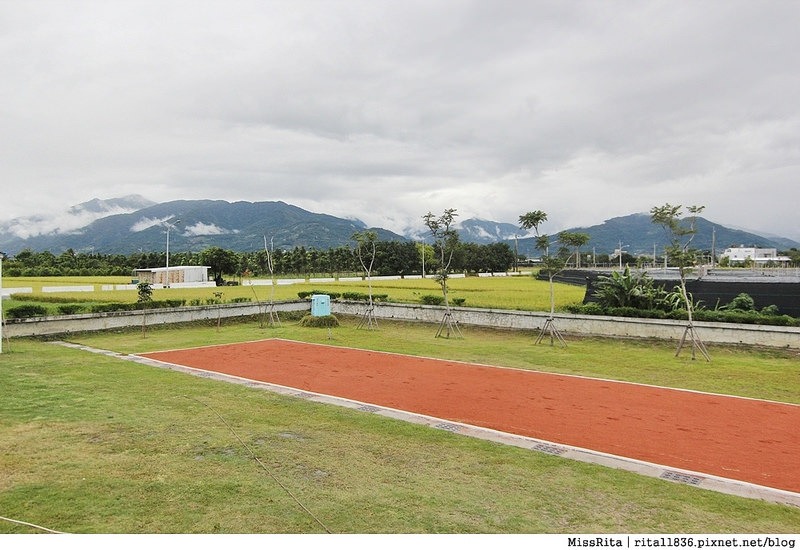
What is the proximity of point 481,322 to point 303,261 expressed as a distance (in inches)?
2026

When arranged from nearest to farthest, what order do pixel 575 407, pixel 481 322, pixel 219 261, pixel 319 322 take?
1. pixel 575 407
2. pixel 481 322
3. pixel 319 322
4. pixel 219 261

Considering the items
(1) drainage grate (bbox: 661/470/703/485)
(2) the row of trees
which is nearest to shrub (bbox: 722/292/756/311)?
(1) drainage grate (bbox: 661/470/703/485)

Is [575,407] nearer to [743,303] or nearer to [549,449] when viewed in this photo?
[549,449]

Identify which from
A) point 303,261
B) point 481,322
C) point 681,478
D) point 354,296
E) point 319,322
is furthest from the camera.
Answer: point 303,261

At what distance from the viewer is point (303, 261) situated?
71.8 meters

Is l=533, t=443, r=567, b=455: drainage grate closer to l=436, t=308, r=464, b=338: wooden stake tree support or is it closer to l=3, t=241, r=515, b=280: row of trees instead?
l=436, t=308, r=464, b=338: wooden stake tree support

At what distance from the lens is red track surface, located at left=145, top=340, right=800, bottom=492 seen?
24.2 feet

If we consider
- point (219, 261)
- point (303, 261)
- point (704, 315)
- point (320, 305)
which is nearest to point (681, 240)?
point (704, 315)

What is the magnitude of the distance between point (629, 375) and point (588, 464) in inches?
277

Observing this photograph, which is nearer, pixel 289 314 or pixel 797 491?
pixel 797 491

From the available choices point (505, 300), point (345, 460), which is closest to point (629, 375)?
point (345, 460)

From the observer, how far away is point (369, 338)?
66.1 ft

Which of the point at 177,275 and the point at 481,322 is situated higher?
the point at 177,275
